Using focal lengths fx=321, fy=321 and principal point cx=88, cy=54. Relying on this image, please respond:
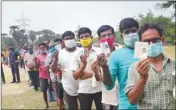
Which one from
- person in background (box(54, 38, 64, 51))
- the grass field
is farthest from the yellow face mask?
the grass field

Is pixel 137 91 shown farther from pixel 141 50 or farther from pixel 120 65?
pixel 120 65

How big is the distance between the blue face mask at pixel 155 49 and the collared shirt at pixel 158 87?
94 millimetres

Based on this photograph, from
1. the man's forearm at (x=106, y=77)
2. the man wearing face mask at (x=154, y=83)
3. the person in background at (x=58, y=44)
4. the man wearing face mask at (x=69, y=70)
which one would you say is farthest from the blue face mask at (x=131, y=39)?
the person in background at (x=58, y=44)

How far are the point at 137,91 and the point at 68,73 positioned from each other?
2976 mm

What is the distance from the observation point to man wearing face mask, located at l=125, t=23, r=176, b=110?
2291 millimetres

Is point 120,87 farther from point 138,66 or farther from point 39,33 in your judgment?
point 39,33

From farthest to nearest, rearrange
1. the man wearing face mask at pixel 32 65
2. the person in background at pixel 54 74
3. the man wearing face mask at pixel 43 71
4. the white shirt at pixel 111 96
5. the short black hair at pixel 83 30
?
the man wearing face mask at pixel 32 65 < the man wearing face mask at pixel 43 71 < the person in background at pixel 54 74 < the short black hair at pixel 83 30 < the white shirt at pixel 111 96

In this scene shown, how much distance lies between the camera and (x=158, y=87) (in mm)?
2314

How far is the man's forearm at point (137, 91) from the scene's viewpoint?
2.24 m

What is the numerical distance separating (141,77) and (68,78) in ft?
9.90

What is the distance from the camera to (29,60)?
363 inches

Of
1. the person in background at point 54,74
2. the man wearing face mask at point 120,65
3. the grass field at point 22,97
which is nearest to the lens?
the man wearing face mask at point 120,65

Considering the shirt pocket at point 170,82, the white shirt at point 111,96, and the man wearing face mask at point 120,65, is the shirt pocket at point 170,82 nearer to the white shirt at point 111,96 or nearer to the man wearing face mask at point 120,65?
the man wearing face mask at point 120,65

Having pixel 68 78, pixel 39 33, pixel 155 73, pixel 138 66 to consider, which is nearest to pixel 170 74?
pixel 155 73
